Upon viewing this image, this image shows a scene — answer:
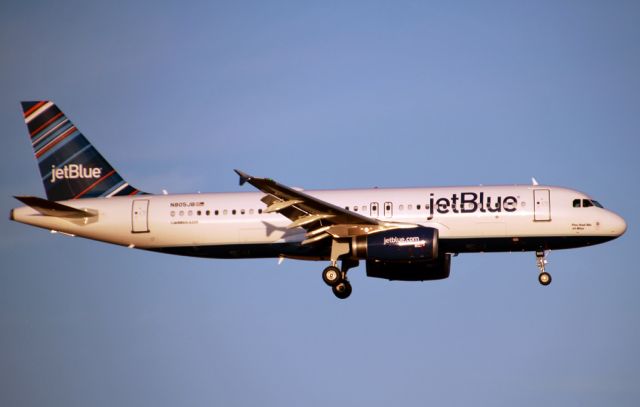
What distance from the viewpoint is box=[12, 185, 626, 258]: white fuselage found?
47875 millimetres

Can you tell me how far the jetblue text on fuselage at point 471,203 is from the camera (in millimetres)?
Answer: 48041

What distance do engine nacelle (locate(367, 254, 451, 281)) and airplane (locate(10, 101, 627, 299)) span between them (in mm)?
46

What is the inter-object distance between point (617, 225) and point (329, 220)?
12218mm

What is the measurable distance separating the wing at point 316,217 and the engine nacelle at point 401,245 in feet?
1.74

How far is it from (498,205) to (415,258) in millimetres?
4433

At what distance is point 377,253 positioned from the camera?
47.3 meters

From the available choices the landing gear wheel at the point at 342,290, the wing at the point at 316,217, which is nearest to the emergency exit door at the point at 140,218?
the wing at the point at 316,217

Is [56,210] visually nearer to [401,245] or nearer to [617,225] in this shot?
[401,245]

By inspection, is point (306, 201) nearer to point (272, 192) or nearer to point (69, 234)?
point (272, 192)

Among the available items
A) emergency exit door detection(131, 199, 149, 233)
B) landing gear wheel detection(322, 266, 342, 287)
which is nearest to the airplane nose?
landing gear wheel detection(322, 266, 342, 287)

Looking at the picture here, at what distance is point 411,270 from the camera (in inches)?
2042

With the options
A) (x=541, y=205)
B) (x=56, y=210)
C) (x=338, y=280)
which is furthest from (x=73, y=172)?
(x=541, y=205)

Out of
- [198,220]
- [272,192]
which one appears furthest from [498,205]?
[198,220]

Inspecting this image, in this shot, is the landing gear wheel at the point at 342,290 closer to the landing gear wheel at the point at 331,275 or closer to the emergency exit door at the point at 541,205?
the landing gear wheel at the point at 331,275
